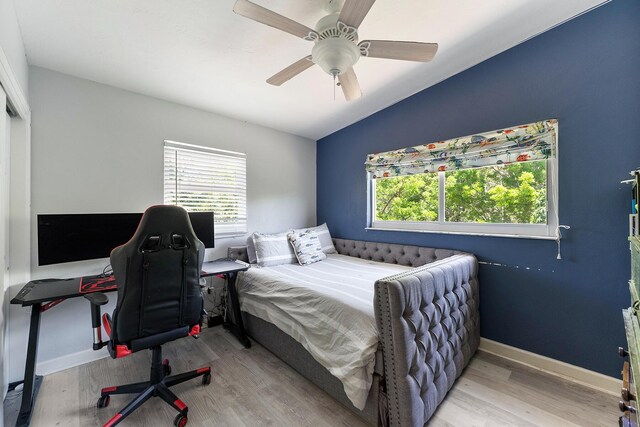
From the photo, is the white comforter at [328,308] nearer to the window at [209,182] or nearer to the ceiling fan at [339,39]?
the window at [209,182]

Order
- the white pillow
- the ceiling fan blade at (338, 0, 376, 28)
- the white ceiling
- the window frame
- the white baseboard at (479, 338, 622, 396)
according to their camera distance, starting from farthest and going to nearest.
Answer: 1. the white pillow
2. the window frame
3. the white baseboard at (479, 338, 622, 396)
4. the white ceiling
5. the ceiling fan blade at (338, 0, 376, 28)

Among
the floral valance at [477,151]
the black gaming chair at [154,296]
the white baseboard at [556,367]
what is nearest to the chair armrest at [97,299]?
the black gaming chair at [154,296]

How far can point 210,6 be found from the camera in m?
1.54

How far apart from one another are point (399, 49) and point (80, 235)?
2616mm

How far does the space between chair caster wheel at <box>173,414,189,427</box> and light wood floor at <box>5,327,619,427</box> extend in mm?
55

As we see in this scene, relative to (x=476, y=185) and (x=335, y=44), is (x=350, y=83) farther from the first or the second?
(x=476, y=185)

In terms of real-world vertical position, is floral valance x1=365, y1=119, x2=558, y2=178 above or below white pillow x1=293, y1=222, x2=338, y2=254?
above

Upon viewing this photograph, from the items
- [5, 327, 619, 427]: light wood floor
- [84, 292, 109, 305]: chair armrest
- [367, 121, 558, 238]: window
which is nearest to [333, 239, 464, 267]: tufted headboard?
[367, 121, 558, 238]: window

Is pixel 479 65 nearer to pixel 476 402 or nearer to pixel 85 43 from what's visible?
pixel 476 402

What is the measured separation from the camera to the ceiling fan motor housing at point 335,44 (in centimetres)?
140

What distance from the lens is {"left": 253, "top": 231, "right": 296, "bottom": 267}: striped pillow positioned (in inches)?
108

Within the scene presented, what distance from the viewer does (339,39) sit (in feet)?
4.64

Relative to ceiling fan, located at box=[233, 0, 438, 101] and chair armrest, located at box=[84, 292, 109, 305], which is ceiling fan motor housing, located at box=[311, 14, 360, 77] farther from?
chair armrest, located at box=[84, 292, 109, 305]

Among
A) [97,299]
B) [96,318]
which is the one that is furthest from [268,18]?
[96,318]
